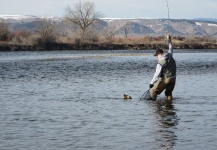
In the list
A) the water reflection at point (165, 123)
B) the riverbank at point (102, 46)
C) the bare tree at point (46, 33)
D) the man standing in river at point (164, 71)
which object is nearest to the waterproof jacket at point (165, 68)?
the man standing in river at point (164, 71)

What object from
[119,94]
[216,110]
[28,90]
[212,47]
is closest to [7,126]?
[216,110]

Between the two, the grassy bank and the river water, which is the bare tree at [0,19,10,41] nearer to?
the grassy bank

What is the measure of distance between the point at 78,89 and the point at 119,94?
11.5ft

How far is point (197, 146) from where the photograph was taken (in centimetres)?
1102

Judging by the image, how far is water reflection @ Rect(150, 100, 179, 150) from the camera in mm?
11453

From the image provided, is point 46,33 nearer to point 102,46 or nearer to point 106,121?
point 102,46

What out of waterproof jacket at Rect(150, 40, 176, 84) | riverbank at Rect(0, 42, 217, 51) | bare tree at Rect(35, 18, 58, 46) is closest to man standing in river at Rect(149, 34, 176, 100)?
waterproof jacket at Rect(150, 40, 176, 84)

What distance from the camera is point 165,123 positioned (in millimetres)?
14023

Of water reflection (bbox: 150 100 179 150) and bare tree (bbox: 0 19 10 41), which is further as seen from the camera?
bare tree (bbox: 0 19 10 41)

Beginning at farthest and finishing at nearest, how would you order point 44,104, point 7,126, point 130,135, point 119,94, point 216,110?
point 119,94, point 44,104, point 216,110, point 7,126, point 130,135

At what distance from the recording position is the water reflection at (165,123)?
1145 centimetres

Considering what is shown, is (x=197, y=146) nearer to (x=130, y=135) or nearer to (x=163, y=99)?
(x=130, y=135)

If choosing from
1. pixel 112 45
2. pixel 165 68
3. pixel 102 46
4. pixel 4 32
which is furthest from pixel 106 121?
pixel 4 32

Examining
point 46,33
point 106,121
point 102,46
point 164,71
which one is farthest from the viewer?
point 102,46
